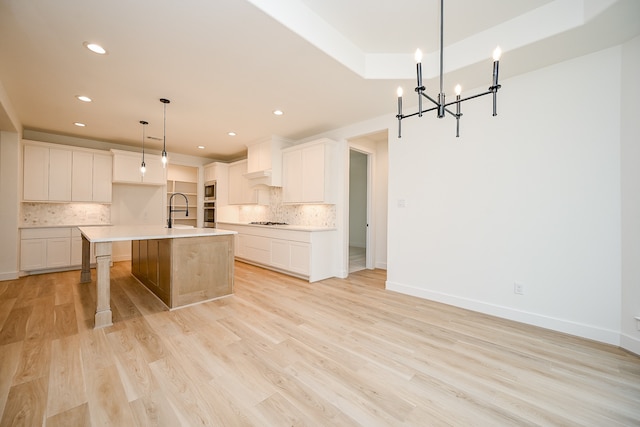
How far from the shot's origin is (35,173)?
15.3ft

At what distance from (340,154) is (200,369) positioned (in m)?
3.67

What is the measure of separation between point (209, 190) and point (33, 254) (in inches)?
135

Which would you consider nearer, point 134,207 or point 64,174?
point 64,174

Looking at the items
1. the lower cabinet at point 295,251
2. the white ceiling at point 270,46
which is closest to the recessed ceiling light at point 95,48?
the white ceiling at point 270,46

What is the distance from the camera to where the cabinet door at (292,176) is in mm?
4930

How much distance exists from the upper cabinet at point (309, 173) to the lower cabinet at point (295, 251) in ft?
2.17

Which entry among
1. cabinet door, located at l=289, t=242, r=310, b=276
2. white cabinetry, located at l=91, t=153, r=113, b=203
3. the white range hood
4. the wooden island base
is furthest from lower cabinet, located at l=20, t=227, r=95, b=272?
cabinet door, located at l=289, t=242, r=310, b=276

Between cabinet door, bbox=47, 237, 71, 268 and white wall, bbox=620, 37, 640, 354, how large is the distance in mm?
7673

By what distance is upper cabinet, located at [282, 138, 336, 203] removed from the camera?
4.53 m

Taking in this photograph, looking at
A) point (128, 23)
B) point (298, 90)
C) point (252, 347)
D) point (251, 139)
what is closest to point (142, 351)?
point (252, 347)

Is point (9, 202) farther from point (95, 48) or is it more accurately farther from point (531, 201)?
point (531, 201)

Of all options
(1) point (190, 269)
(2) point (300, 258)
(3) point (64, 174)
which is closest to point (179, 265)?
(1) point (190, 269)

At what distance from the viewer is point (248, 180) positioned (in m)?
6.02

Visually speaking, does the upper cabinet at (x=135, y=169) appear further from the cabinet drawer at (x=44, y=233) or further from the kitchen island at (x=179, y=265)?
the kitchen island at (x=179, y=265)
